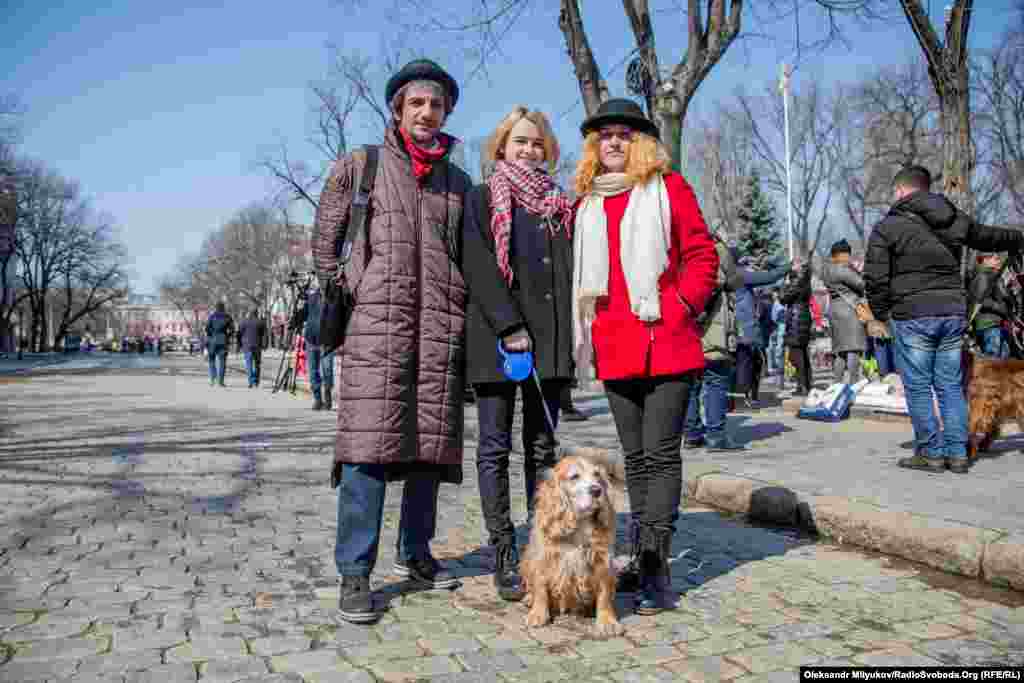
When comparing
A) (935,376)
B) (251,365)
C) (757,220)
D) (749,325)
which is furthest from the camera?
(757,220)

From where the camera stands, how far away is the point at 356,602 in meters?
3.49

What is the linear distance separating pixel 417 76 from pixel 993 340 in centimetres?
1115

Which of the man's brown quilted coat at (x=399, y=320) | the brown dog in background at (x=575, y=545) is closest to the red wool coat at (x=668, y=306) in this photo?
the brown dog in background at (x=575, y=545)

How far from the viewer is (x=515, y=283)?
387cm

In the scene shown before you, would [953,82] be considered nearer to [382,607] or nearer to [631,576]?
[631,576]

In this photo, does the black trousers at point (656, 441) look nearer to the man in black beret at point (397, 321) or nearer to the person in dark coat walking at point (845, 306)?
the man in black beret at point (397, 321)

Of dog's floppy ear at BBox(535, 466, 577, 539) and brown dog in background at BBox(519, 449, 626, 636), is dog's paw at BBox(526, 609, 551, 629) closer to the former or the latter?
brown dog in background at BBox(519, 449, 626, 636)

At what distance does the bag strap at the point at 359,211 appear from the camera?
143 inches

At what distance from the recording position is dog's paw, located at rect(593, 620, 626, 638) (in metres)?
3.33

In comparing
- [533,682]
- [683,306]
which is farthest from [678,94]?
[533,682]

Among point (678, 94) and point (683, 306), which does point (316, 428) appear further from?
point (683, 306)

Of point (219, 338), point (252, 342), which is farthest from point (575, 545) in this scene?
point (219, 338)

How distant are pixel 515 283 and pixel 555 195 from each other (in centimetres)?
49

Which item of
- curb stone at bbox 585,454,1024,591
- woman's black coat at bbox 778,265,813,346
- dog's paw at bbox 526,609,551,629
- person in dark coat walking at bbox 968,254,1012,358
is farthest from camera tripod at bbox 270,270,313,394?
dog's paw at bbox 526,609,551,629
